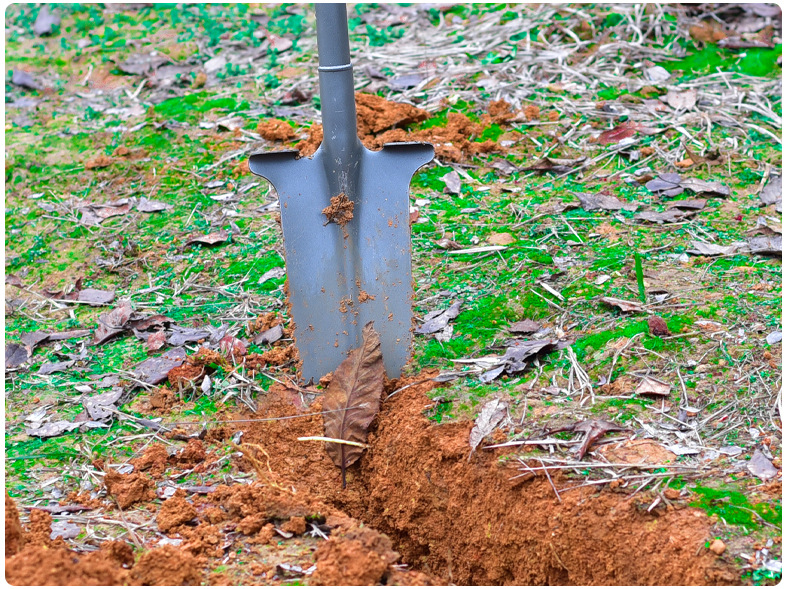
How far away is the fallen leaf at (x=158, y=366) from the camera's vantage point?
10.1 feet

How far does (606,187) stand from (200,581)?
297 centimetres

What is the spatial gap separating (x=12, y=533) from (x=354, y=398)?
1.20 metres

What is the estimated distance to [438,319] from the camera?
318 cm

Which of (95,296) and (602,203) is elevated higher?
(602,203)

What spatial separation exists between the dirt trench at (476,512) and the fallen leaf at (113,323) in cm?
92

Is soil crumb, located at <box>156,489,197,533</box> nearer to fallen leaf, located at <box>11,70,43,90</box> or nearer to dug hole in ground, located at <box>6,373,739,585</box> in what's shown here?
dug hole in ground, located at <box>6,373,739,585</box>

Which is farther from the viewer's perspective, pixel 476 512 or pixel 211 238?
pixel 211 238

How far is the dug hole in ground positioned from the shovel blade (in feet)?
0.71

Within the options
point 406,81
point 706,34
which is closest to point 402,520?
point 406,81

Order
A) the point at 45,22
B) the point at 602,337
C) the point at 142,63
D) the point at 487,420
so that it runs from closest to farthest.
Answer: the point at 487,420
the point at 602,337
the point at 142,63
the point at 45,22

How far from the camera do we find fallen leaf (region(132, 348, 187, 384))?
3066mm

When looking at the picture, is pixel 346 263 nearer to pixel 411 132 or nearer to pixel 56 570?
pixel 56 570

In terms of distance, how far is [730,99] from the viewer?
4.71 meters

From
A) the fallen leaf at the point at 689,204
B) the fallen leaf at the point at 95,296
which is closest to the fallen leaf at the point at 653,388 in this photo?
the fallen leaf at the point at 689,204
